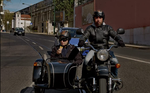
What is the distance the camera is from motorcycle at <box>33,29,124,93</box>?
386 cm

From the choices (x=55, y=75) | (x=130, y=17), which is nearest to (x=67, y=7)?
(x=130, y=17)

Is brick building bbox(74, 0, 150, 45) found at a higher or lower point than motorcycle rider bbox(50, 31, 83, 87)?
higher

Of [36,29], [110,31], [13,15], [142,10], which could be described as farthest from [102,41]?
[13,15]

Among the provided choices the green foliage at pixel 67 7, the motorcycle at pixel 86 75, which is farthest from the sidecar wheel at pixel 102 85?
the green foliage at pixel 67 7

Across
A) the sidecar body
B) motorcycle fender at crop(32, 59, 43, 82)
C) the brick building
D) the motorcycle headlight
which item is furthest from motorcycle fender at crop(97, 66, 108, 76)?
the brick building

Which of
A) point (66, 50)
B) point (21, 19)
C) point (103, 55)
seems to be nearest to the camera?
point (103, 55)

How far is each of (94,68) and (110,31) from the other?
882mm

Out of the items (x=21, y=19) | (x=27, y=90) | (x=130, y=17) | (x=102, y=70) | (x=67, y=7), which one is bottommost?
(x=27, y=90)

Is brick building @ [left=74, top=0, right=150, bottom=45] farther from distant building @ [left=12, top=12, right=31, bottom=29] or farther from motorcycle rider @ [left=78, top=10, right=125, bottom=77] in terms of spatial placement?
distant building @ [left=12, top=12, right=31, bottom=29]

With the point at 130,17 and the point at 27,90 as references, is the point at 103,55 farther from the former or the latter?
the point at 130,17

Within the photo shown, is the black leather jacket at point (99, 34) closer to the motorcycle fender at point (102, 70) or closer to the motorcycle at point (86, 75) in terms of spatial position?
the motorcycle at point (86, 75)

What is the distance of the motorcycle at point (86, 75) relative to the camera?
386 centimetres

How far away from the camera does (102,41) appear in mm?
4555

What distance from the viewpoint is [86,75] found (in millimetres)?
4500
